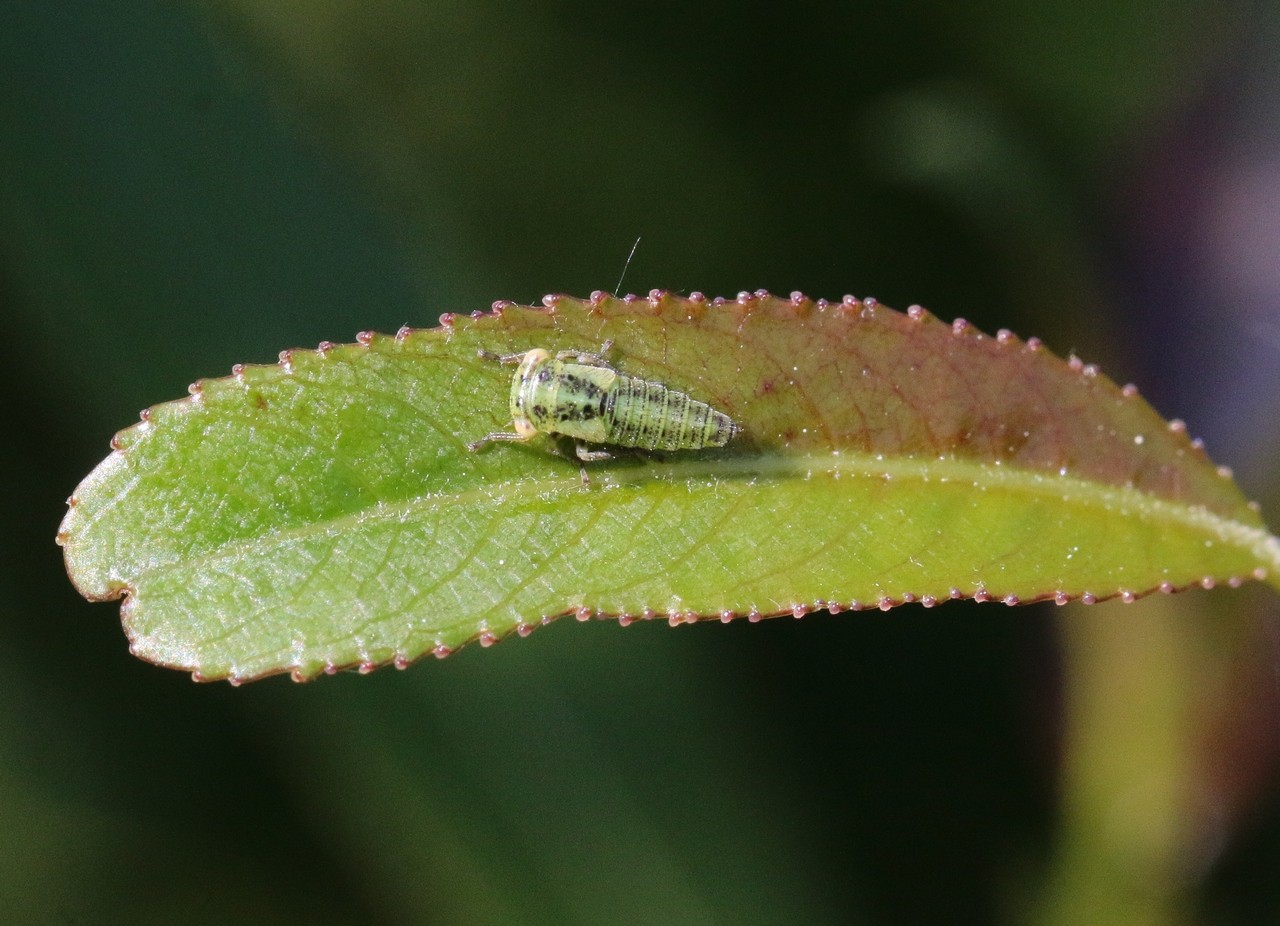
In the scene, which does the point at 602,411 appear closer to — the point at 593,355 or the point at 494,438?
the point at 593,355

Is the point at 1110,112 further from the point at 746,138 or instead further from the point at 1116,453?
the point at 1116,453

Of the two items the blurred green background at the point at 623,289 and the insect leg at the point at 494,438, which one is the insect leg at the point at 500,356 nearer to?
the insect leg at the point at 494,438

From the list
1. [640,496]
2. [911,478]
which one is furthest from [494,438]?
[911,478]

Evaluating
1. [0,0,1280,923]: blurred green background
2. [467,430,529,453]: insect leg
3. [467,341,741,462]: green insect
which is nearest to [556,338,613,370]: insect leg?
[467,341,741,462]: green insect

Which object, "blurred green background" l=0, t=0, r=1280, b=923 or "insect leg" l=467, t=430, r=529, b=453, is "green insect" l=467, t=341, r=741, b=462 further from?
"blurred green background" l=0, t=0, r=1280, b=923

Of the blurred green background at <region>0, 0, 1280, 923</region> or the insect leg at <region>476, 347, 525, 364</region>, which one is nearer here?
the insect leg at <region>476, 347, 525, 364</region>

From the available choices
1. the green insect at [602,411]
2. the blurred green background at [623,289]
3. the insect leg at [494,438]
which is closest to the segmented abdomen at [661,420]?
the green insect at [602,411]

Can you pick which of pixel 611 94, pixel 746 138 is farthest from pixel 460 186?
pixel 746 138

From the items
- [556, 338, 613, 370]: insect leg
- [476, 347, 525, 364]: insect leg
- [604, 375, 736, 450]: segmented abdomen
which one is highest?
[476, 347, 525, 364]: insect leg
